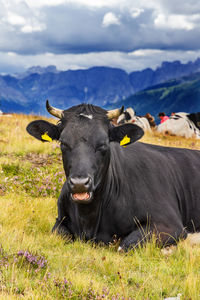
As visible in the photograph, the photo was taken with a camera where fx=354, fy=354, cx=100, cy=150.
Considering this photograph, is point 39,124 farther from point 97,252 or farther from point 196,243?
point 196,243

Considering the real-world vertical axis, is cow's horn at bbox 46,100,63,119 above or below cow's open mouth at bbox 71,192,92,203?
above

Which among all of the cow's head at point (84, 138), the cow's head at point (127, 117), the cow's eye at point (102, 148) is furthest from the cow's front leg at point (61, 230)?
the cow's head at point (127, 117)

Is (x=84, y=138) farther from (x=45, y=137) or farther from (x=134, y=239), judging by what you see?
(x=134, y=239)

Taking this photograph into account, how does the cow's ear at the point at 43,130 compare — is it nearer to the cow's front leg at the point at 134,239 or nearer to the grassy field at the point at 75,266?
the grassy field at the point at 75,266

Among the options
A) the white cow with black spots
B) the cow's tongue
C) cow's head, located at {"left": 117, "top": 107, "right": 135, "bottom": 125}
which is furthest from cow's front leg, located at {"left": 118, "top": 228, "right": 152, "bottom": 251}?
cow's head, located at {"left": 117, "top": 107, "right": 135, "bottom": 125}

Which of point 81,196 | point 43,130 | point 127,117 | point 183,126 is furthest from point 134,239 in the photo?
point 127,117

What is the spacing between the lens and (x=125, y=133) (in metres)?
5.76

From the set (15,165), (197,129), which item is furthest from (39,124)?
(197,129)

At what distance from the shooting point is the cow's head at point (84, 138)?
16.1 ft

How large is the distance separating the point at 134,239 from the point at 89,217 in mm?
Result: 836

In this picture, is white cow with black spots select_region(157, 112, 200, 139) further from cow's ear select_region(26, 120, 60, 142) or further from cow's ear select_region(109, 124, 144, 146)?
cow's ear select_region(26, 120, 60, 142)

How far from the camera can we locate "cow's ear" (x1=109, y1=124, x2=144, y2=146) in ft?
18.8

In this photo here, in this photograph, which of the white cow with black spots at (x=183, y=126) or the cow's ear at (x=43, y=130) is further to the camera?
the white cow with black spots at (x=183, y=126)

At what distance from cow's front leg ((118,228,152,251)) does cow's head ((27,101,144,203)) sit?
3.47 feet
